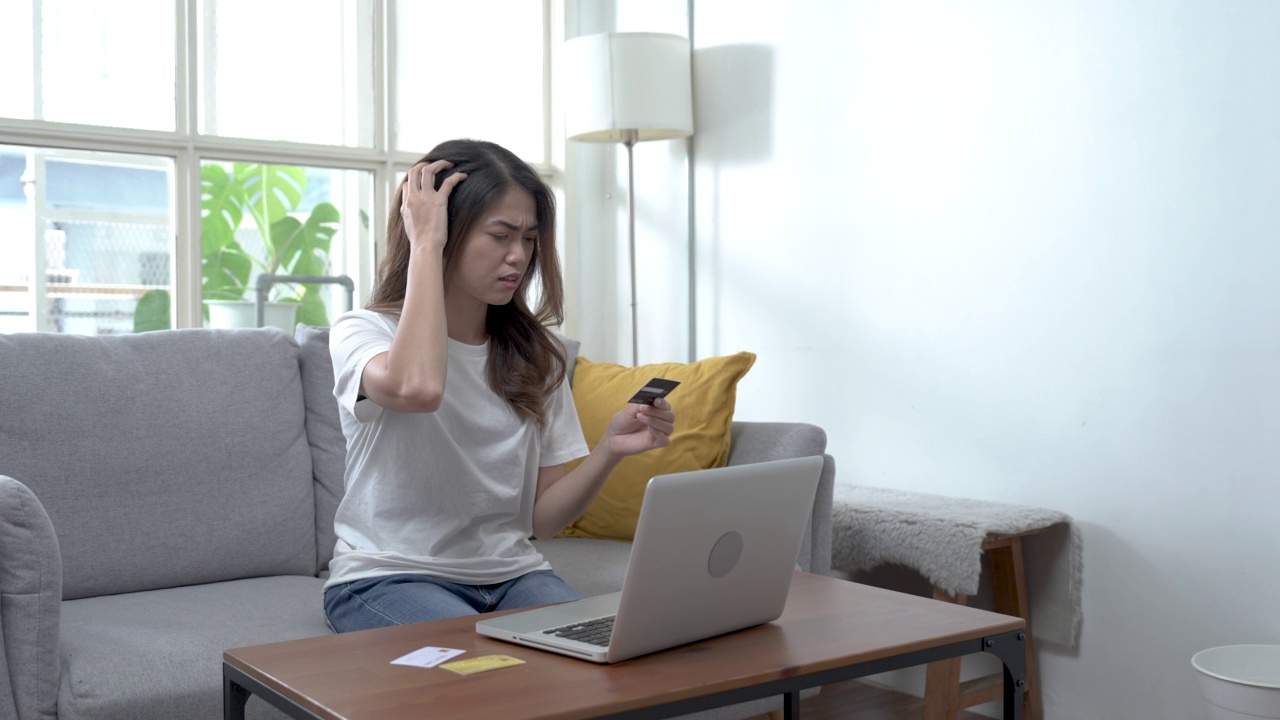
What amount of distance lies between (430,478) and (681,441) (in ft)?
2.61

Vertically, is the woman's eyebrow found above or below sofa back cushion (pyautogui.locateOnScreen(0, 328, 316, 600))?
above

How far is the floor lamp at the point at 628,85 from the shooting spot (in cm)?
318

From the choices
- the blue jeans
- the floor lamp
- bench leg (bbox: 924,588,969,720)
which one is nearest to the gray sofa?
the blue jeans

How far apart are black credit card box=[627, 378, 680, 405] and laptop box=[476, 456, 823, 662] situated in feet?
0.75

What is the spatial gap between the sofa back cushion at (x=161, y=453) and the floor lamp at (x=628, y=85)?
4.17ft

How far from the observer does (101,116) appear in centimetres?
310

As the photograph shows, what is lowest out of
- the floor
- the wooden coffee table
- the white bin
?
the floor

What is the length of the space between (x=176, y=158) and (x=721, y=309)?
5.11 ft

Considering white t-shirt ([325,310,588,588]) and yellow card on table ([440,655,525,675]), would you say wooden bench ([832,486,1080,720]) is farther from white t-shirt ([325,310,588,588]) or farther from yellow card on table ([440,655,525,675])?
yellow card on table ([440,655,525,675])

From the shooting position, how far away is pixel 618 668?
1.09 m

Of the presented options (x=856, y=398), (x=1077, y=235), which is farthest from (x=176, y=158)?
(x=1077, y=235)

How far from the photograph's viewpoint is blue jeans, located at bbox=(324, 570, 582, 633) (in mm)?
1507

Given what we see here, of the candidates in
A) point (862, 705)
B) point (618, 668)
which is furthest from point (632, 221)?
point (618, 668)

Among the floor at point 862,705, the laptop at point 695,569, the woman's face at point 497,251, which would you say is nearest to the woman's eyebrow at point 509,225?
the woman's face at point 497,251
